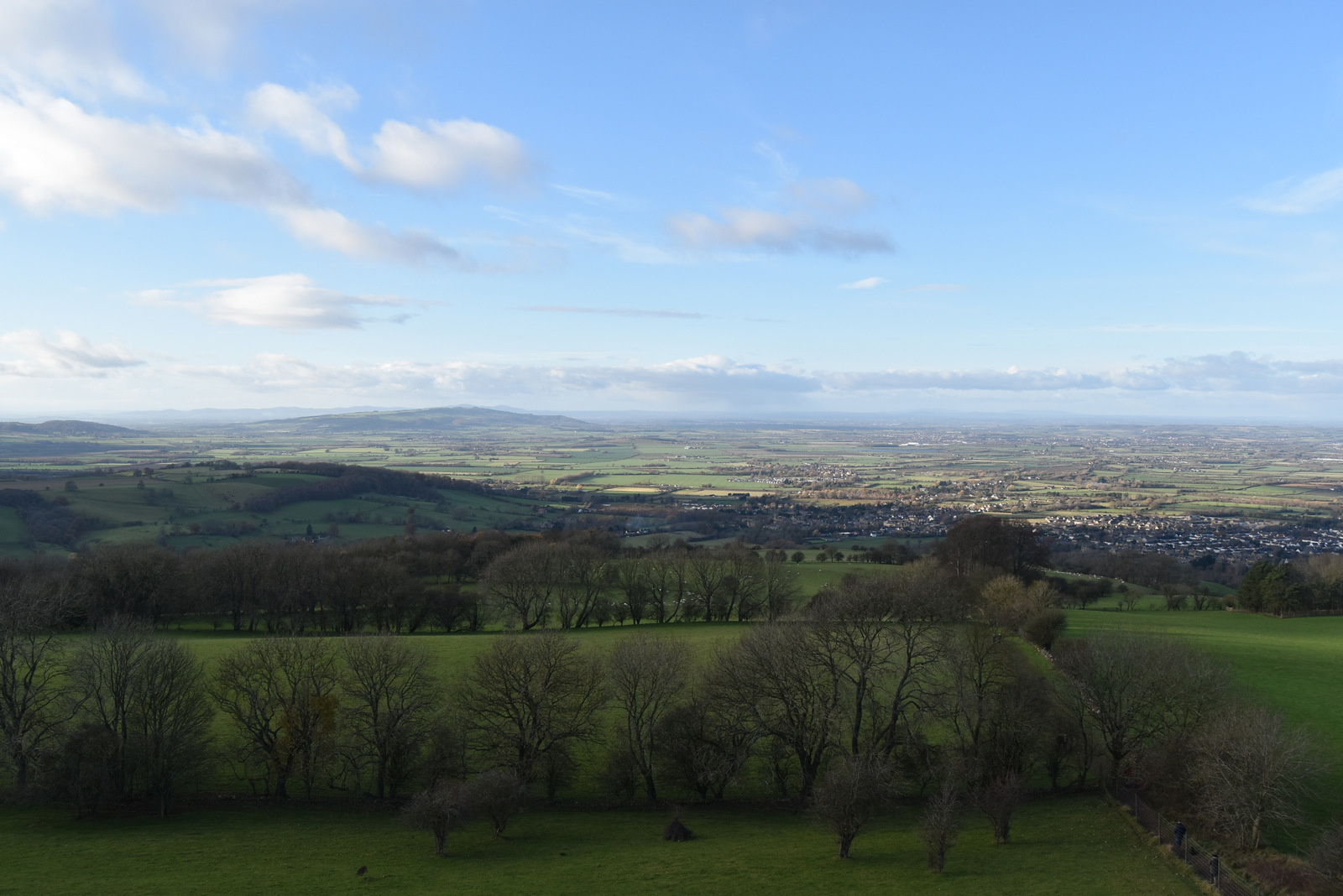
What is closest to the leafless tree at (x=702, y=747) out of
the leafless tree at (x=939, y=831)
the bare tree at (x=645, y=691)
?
the bare tree at (x=645, y=691)

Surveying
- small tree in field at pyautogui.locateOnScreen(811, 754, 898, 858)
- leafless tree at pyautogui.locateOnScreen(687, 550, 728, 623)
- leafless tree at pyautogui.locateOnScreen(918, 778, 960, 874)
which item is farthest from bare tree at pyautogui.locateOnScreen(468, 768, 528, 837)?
leafless tree at pyautogui.locateOnScreen(687, 550, 728, 623)

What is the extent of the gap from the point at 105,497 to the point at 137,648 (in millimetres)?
100085

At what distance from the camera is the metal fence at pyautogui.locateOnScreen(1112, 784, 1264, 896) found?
22219 mm

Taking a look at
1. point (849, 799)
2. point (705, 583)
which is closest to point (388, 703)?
point (849, 799)

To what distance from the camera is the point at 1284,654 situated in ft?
145

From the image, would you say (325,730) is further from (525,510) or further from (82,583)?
(525,510)

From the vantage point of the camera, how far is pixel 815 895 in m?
22.6

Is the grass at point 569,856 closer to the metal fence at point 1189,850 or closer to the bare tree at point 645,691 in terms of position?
the metal fence at point 1189,850

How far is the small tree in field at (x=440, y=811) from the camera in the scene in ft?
85.1

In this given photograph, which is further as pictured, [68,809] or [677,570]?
[677,570]

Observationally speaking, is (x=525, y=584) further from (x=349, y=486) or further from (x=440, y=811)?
(x=349, y=486)

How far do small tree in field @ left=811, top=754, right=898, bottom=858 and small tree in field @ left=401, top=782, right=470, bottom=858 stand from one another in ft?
41.5

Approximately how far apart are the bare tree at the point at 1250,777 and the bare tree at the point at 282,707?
33.5 m

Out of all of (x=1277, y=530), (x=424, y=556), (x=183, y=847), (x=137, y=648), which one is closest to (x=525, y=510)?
(x=424, y=556)
